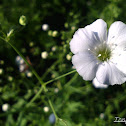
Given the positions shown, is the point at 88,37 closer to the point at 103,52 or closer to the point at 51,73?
the point at 103,52

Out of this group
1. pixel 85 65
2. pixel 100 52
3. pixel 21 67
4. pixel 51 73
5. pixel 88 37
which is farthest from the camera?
pixel 51 73

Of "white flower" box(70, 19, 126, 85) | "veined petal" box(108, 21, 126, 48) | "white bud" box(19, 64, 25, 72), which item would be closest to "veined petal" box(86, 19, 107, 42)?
"white flower" box(70, 19, 126, 85)

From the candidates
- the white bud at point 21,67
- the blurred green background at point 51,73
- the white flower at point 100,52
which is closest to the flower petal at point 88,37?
the white flower at point 100,52

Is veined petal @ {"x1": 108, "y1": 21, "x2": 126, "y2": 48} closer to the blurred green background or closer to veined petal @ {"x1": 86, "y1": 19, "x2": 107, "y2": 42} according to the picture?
veined petal @ {"x1": 86, "y1": 19, "x2": 107, "y2": 42}

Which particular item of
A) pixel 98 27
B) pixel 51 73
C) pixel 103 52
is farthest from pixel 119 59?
pixel 51 73

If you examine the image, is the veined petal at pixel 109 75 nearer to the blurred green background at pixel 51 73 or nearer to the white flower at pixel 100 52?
the white flower at pixel 100 52

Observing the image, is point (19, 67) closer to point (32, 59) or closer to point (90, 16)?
point (32, 59)

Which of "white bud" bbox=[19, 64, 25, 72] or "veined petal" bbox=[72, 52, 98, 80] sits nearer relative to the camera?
"veined petal" bbox=[72, 52, 98, 80]

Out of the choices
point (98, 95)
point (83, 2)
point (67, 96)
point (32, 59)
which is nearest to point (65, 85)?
point (67, 96)
